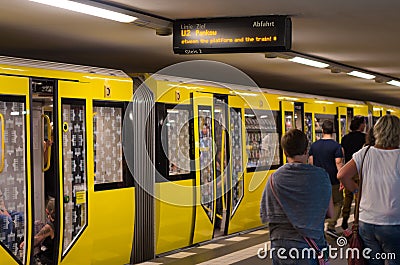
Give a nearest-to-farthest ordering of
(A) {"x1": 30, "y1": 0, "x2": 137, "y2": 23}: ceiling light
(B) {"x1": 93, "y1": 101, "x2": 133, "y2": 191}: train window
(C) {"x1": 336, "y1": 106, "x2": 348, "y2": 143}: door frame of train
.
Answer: (A) {"x1": 30, "y1": 0, "x2": 137, "y2": 23}: ceiling light < (B) {"x1": 93, "y1": 101, "x2": 133, "y2": 191}: train window < (C) {"x1": 336, "y1": 106, "x2": 348, "y2": 143}: door frame of train

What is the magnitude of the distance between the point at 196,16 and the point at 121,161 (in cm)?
210

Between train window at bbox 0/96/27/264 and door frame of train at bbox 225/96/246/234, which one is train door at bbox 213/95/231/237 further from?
train window at bbox 0/96/27/264

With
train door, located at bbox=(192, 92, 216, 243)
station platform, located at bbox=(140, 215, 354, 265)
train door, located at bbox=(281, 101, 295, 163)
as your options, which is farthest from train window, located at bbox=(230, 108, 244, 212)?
train door, located at bbox=(281, 101, 295, 163)

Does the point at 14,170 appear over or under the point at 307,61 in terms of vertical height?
under

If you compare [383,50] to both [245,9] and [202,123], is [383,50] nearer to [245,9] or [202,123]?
[202,123]

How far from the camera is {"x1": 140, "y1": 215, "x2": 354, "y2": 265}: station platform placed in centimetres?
992

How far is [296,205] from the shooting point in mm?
5332

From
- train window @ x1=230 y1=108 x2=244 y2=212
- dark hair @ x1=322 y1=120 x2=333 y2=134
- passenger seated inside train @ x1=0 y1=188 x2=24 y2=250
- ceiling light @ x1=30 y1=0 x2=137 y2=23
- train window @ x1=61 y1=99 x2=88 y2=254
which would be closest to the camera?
ceiling light @ x1=30 y1=0 x2=137 y2=23

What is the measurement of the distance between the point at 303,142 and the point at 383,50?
8214 millimetres

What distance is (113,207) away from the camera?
932 centimetres

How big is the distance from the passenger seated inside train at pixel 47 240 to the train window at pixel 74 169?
0.16m

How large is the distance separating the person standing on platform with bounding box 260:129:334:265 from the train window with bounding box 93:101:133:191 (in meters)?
4.00

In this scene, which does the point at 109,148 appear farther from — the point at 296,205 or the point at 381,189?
the point at 381,189

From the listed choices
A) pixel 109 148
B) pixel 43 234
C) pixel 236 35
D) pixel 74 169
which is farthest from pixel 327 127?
pixel 43 234
